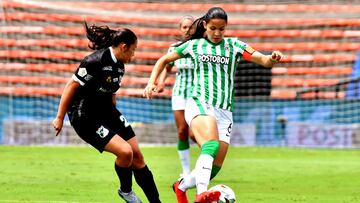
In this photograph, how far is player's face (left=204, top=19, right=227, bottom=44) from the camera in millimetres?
7641

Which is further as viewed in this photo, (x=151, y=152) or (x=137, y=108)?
(x=137, y=108)

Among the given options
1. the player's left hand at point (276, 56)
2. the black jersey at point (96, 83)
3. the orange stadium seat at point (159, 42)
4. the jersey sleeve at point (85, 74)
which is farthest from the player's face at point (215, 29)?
the orange stadium seat at point (159, 42)

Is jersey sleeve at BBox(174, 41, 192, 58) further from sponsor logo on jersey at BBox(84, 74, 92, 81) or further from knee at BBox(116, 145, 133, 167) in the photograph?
knee at BBox(116, 145, 133, 167)

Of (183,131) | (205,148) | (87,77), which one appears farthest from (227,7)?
(205,148)

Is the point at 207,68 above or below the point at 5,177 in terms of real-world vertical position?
above

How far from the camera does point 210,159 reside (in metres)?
7.40

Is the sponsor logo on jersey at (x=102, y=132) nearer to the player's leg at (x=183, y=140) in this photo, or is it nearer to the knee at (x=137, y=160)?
the knee at (x=137, y=160)

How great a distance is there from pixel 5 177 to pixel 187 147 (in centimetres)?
244

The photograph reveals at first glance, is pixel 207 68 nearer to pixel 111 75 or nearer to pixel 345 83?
pixel 111 75

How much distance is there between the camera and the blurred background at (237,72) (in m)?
18.3

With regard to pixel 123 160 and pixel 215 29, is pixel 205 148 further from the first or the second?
pixel 215 29

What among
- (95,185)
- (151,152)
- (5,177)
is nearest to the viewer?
(95,185)

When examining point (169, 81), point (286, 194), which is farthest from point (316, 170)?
point (169, 81)

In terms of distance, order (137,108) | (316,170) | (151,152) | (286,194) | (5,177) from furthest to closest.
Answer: (137,108), (151,152), (316,170), (5,177), (286,194)
